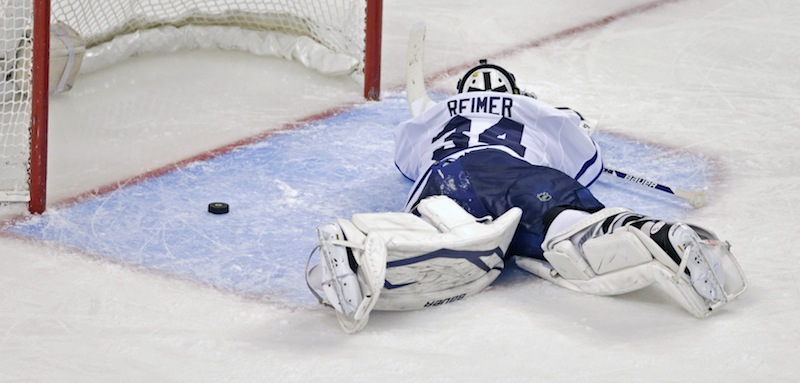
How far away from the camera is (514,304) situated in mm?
3035

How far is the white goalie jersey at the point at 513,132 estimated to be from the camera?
138 inches

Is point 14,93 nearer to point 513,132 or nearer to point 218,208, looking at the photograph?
point 218,208

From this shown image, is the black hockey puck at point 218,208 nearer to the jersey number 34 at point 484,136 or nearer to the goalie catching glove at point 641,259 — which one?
the jersey number 34 at point 484,136

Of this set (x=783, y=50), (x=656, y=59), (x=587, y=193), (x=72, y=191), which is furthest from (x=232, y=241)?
(x=783, y=50)

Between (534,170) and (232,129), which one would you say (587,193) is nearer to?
(534,170)

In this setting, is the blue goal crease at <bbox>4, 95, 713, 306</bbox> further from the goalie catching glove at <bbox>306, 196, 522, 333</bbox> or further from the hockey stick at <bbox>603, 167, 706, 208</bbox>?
the goalie catching glove at <bbox>306, 196, 522, 333</bbox>

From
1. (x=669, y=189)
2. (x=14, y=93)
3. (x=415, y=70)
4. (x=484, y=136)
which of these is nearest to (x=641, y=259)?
(x=484, y=136)

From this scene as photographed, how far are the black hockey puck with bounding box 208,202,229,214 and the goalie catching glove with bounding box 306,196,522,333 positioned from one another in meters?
0.61

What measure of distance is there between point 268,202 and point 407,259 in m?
0.83

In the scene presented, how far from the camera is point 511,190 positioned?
3219 millimetres

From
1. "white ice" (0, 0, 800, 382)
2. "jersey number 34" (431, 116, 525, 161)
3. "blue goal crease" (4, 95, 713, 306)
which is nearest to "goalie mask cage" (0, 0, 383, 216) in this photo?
"white ice" (0, 0, 800, 382)

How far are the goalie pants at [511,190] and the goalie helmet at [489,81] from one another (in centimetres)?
33

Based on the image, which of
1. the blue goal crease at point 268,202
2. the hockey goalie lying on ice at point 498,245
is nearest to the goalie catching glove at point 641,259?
the hockey goalie lying on ice at point 498,245

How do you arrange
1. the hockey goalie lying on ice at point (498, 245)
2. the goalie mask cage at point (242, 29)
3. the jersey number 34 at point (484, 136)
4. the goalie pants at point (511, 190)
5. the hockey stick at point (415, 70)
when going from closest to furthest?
1. the hockey goalie lying on ice at point (498, 245)
2. the goalie pants at point (511, 190)
3. the jersey number 34 at point (484, 136)
4. the hockey stick at point (415, 70)
5. the goalie mask cage at point (242, 29)
